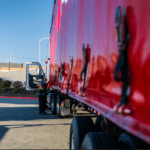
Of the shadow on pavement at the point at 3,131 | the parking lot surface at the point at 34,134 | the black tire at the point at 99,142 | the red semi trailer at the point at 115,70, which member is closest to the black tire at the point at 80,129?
the red semi trailer at the point at 115,70

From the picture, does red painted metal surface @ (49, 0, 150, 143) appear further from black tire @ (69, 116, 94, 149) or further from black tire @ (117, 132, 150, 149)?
black tire @ (69, 116, 94, 149)

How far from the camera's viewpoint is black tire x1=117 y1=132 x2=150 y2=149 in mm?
2305

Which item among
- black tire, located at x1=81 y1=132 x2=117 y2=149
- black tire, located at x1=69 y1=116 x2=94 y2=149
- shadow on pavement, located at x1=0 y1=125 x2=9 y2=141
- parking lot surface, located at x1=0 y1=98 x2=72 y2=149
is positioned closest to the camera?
black tire, located at x1=81 y1=132 x2=117 y2=149

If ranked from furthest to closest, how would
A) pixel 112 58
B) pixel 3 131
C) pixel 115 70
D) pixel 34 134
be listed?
pixel 3 131
pixel 34 134
pixel 112 58
pixel 115 70

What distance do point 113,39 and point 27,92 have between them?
2705 cm

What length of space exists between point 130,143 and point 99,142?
34 cm

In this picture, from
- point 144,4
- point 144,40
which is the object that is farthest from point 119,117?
point 144,4

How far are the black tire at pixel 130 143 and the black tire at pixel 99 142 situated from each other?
79mm

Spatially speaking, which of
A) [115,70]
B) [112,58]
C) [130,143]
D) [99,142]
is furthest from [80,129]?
[115,70]

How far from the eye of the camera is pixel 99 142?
2639 millimetres

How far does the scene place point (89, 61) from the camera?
3.39 m

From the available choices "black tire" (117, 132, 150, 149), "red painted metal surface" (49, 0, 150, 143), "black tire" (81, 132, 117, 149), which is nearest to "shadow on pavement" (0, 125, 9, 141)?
"red painted metal surface" (49, 0, 150, 143)

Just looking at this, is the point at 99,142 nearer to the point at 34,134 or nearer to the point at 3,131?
the point at 34,134

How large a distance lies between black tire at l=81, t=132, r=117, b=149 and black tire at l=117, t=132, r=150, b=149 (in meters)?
0.08
